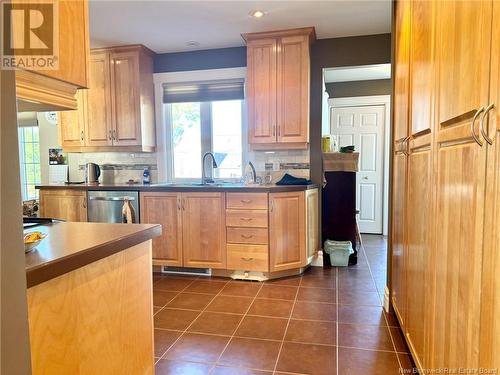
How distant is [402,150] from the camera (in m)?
2.15

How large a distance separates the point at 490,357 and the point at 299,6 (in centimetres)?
288

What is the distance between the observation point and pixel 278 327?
2.38 m

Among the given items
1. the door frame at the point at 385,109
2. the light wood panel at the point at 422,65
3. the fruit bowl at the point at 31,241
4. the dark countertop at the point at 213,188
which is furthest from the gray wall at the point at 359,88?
the fruit bowl at the point at 31,241

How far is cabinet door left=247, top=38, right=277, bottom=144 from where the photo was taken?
3520 millimetres

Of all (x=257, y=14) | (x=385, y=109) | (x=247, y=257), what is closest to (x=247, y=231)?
(x=247, y=257)

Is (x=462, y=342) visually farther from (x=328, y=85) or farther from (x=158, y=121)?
(x=328, y=85)

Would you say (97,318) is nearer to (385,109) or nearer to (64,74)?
(64,74)

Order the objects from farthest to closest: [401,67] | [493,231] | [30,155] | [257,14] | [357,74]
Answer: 1. [30,155]
2. [357,74]
3. [257,14]
4. [401,67]
5. [493,231]

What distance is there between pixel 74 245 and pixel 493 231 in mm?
1264

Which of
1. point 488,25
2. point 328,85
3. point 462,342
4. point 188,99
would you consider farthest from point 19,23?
point 328,85

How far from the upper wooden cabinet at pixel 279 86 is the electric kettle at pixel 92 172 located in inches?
82.6

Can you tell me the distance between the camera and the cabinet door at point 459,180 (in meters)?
0.97

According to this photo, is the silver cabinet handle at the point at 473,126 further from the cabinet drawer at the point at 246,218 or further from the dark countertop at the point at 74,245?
the cabinet drawer at the point at 246,218

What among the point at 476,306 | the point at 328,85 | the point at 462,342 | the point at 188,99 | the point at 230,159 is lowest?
the point at 462,342
